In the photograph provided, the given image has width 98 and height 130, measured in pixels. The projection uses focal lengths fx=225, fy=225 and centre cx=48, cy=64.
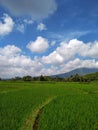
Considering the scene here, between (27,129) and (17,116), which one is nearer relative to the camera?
(27,129)

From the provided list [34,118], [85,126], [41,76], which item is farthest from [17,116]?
[41,76]

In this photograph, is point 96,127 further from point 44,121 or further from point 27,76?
point 27,76

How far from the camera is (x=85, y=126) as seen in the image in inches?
529

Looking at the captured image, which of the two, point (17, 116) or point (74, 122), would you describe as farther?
point (17, 116)

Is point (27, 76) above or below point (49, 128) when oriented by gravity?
above

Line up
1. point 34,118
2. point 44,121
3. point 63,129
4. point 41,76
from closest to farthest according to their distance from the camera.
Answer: point 63,129, point 44,121, point 34,118, point 41,76

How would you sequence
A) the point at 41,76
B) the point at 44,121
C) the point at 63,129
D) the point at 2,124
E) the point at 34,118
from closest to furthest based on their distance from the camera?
the point at 63,129 → the point at 2,124 → the point at 44,121 → the point at 34,118 → the point at 41,76

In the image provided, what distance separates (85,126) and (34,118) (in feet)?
13.0

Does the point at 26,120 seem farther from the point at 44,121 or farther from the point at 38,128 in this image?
the point at 38,128

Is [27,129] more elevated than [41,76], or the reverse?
[41,76]

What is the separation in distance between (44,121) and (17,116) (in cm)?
254

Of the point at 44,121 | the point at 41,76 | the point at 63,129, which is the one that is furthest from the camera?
the point at 41,76

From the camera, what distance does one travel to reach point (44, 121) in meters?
14.5

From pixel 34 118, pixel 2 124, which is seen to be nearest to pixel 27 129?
pixel 2 124
